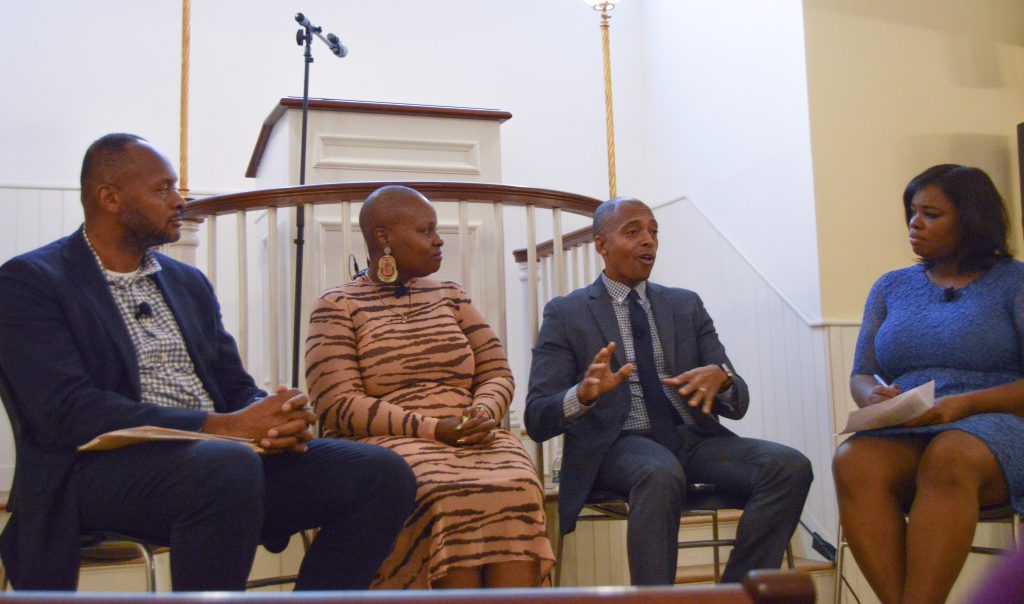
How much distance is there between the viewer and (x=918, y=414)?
2.35 meters

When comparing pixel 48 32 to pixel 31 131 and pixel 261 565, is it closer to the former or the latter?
pixel 31 131

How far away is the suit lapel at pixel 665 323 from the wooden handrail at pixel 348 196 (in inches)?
17.9

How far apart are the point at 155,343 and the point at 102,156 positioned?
42cm

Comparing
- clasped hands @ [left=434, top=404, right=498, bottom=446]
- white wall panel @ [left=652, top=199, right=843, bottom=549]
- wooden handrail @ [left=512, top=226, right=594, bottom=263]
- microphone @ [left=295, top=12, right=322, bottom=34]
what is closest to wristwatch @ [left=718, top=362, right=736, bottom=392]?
clasped hands @ [left=434, top=404, right=498, bottom=446]

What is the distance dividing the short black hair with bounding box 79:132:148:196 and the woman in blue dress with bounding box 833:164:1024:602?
1.81 m

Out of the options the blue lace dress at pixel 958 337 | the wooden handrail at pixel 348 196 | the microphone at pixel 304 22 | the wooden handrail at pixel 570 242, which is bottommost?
the blue lace dress at pixel 958 337

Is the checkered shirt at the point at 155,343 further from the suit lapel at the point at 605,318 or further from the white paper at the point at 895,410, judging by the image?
the white paper at the point at 895,410

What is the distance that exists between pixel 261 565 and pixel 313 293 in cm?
79

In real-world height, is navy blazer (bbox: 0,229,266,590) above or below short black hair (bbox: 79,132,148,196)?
below

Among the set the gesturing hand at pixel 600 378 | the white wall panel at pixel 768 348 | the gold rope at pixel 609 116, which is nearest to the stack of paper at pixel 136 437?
the gesturing hand at pixel 600 378

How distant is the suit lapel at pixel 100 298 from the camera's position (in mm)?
2080

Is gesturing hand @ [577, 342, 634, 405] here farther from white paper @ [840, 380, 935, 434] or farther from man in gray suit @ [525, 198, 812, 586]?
white paper @ [840, 380, 935, 434]

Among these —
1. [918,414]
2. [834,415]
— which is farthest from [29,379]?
[834,415]

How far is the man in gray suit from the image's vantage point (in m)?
2.46
